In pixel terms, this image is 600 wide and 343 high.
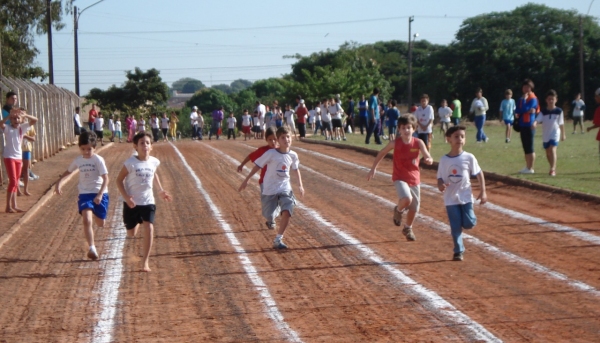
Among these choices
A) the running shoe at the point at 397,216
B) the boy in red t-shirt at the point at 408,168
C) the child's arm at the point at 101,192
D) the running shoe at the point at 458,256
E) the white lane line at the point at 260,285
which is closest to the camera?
the white lane line at the point at 260,285

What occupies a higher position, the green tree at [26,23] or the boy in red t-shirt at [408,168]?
the green tree at [26,23]

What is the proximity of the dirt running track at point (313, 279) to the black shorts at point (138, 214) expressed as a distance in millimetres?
573

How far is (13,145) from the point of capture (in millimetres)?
15117

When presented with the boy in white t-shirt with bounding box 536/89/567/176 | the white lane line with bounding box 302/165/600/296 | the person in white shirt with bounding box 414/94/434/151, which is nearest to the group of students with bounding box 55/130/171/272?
the white lane line with bounding box 302/165/600/296

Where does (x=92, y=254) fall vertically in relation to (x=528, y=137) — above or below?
below

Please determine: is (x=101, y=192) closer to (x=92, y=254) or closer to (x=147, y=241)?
(x=92, y=254)

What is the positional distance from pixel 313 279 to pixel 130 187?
253cm

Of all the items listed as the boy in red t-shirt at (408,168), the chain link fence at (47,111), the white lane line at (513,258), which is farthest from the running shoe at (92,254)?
the chain link fence at (47,111)

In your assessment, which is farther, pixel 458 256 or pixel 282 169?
pixel 282 169

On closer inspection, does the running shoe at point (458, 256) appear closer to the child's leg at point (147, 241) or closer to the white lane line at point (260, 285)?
the white lane line at point (260, 285)

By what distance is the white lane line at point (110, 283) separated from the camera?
7.55m

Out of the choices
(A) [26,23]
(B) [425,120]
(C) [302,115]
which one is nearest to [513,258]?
(B) [425,120]

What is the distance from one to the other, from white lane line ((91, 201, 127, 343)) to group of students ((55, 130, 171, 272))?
35cm

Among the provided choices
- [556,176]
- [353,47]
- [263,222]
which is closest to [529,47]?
[353,47]
